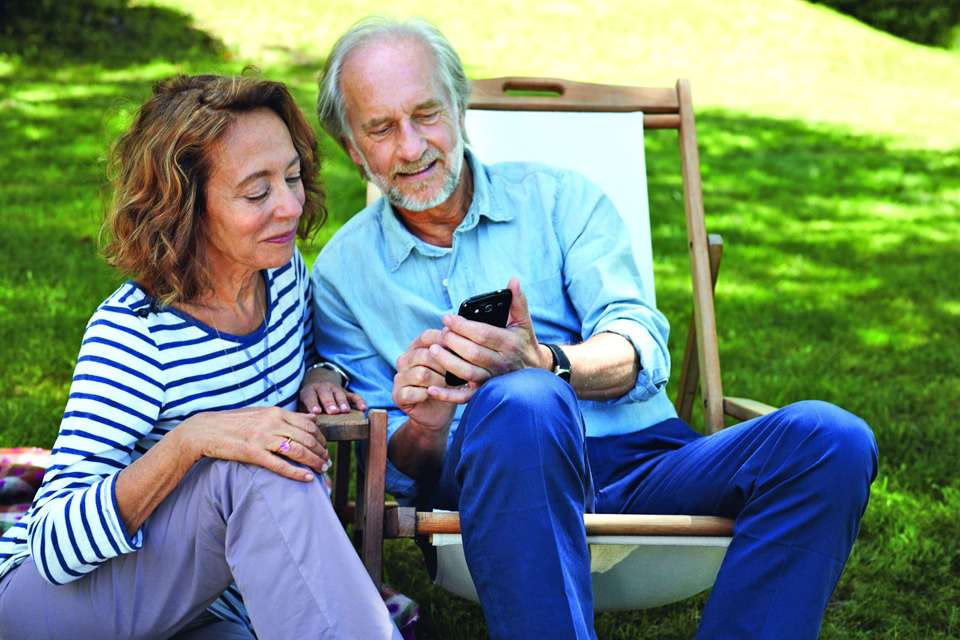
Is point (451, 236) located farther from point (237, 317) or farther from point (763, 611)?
point (763, 611)

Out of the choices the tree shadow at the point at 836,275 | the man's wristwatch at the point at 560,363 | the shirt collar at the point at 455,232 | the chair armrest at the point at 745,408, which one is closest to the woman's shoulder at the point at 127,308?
the shirt collar at the point at 455,232

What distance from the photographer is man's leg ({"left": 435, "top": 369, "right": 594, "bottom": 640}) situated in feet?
7.50

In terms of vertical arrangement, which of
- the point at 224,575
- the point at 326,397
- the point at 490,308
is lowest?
the point at 224,575

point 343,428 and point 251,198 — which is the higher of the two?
point 251,198

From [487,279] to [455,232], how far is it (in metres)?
0.15

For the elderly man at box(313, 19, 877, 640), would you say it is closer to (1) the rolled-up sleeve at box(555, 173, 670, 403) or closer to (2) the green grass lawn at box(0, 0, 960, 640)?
(1) the rolled-up sleeve at box(555, 173, 670, 403)

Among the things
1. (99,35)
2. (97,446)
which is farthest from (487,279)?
(99,35)

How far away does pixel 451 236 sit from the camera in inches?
124

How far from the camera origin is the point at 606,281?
9.88 ft

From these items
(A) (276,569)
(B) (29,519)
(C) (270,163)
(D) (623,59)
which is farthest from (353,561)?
(D) (623,59)

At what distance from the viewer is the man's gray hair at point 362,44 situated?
9.83ft

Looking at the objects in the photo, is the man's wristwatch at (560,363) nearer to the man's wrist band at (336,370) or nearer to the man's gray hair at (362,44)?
the man's wrist band at (336,370)

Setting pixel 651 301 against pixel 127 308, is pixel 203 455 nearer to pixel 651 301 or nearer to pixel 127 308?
pixel 127 308

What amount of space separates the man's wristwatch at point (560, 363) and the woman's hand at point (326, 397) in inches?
18.1
